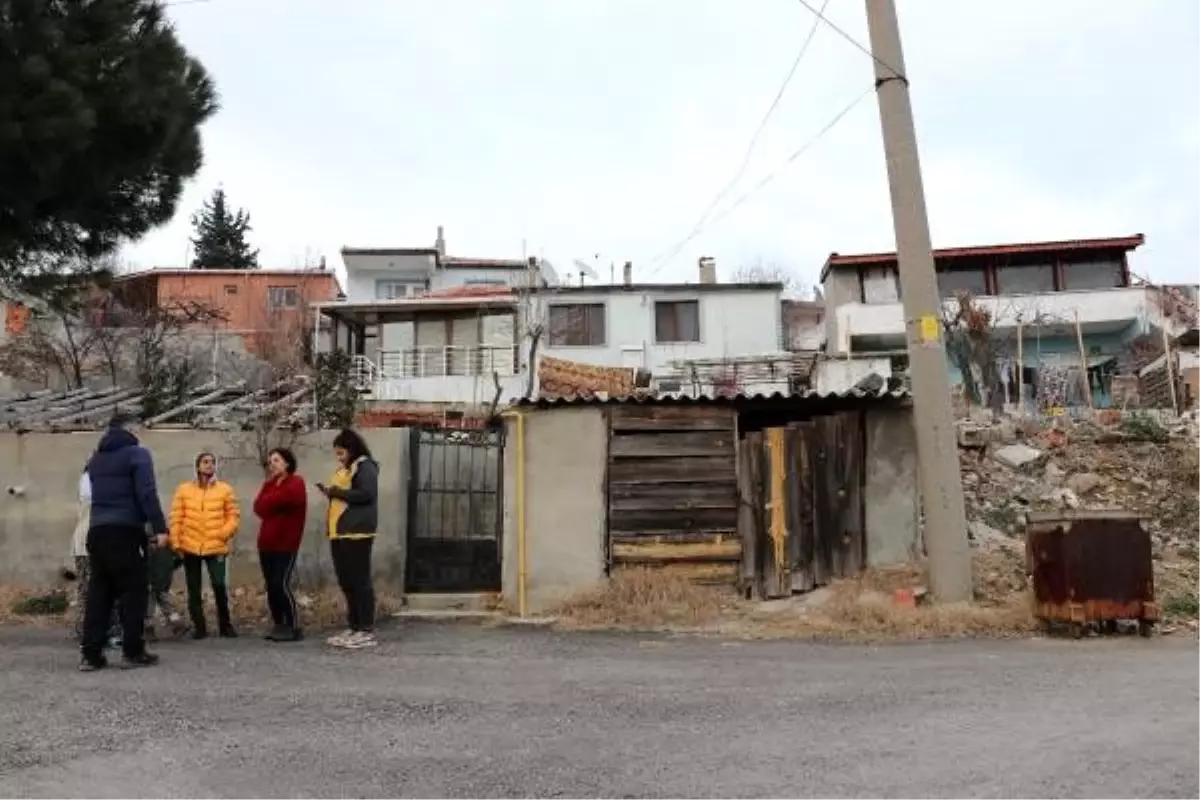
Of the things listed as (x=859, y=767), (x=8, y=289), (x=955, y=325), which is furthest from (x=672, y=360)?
(x=859, y=767)

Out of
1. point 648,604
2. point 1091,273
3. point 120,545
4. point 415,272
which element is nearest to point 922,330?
point 648,604

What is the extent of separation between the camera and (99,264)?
404 inches

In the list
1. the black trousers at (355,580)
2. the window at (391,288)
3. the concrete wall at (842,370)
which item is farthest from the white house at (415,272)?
the black trousers at (355,580)

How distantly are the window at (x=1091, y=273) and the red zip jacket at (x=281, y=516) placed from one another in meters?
31.9

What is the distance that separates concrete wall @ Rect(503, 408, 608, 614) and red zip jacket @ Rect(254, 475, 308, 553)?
2.35 m

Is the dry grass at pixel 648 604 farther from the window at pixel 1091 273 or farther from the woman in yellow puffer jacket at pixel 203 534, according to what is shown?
the window at pixel 1091 273

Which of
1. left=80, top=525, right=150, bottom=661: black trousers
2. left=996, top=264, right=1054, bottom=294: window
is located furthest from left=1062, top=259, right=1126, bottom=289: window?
left=80, top=525, right=150, bottom=661: black trousers

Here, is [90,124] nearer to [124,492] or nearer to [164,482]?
[124,492]

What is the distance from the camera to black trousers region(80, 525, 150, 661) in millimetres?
7027

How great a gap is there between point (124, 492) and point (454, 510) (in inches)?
170

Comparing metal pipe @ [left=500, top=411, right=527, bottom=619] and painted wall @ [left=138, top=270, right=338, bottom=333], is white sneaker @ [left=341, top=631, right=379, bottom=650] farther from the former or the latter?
painted wall @ [left=138, top=270, right=338, bottom=333]

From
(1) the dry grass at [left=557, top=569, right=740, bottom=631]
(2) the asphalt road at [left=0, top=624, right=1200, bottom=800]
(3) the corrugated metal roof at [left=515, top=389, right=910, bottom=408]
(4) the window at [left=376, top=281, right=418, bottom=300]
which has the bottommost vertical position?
(2) the asphalt road at [left=0, top=624, right=1200, bottom=800]

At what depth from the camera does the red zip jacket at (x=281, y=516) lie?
8.61m

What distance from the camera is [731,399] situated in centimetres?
1053
